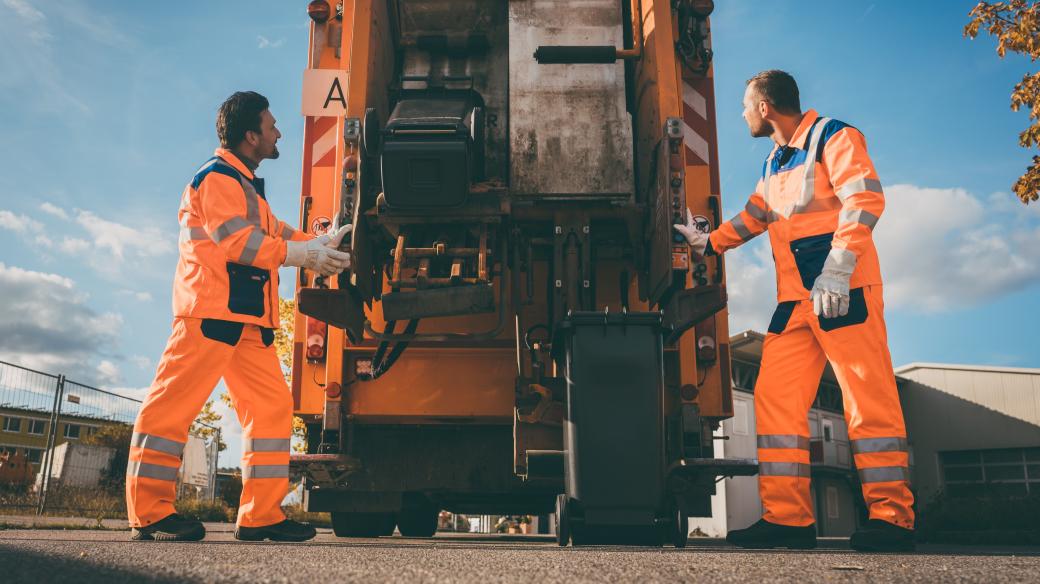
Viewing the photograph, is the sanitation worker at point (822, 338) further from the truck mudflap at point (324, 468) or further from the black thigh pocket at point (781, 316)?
the truck mudflap at point (324, 468)

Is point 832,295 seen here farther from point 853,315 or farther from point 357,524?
point 357,524

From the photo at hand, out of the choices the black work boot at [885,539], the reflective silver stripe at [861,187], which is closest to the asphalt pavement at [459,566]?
the black work boot at [885,539]

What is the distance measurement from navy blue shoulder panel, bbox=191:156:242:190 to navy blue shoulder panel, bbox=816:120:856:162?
2.51m

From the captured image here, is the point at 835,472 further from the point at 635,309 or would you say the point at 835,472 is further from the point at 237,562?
the point at 237,562

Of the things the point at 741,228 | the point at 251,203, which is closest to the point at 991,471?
the point at 741,228

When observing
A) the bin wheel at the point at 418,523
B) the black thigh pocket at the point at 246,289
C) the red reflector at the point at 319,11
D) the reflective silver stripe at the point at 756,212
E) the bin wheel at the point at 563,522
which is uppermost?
the red reflector at the point at 319,11

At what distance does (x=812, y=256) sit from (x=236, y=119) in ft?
8.74

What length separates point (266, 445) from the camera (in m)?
3.37

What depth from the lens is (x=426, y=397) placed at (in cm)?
408

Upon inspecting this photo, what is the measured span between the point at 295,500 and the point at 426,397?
977cm

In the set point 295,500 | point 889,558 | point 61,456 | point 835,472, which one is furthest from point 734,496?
point 889,558

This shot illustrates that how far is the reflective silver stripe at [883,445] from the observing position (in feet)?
9.62

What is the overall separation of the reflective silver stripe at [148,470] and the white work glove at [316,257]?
3.19ft

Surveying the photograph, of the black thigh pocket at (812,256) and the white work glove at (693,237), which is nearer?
the black thigh pocket at (812,256)
